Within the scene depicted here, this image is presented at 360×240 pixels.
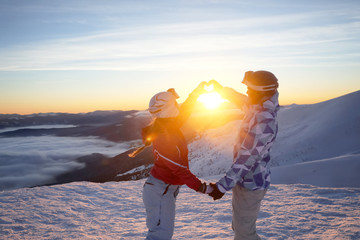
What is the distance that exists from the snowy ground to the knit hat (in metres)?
2.48

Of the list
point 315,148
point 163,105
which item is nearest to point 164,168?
point 163,105

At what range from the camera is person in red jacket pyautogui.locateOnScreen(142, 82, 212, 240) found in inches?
109

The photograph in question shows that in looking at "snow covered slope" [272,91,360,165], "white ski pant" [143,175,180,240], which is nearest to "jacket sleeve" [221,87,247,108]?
"white ski pant" [143,175,180,240]

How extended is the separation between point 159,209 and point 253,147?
126 cm

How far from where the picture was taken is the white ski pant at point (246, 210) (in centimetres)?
276

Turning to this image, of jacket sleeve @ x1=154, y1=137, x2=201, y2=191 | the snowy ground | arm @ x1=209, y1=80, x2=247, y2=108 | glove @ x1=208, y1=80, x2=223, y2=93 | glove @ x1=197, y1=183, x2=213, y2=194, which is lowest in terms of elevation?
the snowy ground

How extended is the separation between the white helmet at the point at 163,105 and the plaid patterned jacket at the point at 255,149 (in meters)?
0.84

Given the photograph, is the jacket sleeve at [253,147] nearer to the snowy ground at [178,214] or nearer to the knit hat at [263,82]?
the knit hat at [263,82]

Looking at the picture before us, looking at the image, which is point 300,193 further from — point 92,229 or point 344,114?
point 344,114

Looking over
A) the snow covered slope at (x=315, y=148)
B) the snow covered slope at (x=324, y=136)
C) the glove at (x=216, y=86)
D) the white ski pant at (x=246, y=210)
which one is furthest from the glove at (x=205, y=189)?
the snow covered slope at (x=324, y=136)

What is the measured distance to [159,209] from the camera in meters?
2.87

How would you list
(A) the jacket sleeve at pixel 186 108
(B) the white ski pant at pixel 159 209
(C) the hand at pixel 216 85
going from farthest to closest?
(C) the hand at pixel 216 85, (A) the jacket sleeve at pixel 186 108, (B) the white ski pant at pixel 159 209

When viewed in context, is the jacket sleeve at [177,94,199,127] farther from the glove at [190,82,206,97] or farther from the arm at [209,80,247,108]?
the arm at [209,80,247,108]

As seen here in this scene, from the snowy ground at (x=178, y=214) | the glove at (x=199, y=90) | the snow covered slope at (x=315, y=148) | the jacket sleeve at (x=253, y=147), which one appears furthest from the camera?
the snow covered slope at (x=315, y=148)
